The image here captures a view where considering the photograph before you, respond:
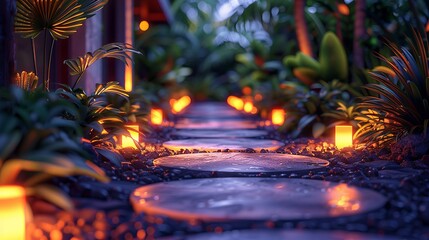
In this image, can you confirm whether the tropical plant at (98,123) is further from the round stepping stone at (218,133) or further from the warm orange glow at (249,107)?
the warm orange glow at (249,107)

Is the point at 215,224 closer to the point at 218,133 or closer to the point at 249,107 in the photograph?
the point at 218,133

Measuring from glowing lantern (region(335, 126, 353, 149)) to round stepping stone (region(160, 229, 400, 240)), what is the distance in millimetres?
2879

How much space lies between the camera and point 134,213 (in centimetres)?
261

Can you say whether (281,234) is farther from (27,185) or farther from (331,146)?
(331,146)

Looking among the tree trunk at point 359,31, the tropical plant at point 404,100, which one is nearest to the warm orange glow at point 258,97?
the tree trunk at point 359,31

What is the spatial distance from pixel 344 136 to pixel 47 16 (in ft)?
8.97

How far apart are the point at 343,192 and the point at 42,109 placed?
1.61 meters

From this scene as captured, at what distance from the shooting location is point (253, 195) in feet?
9.66

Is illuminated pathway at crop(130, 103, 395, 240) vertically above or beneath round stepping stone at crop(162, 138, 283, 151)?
beneath

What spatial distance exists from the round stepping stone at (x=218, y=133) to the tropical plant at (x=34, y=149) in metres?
3.88

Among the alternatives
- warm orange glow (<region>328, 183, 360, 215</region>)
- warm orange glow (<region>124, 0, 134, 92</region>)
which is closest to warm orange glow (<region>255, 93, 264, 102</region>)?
warm orange glow (<region>124, 0, 134, 92</region>)

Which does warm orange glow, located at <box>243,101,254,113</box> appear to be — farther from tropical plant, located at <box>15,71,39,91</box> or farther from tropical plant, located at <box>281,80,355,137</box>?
tropical plant, located at <box>15,71,39,91</box>

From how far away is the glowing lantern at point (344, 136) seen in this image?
5.07 m

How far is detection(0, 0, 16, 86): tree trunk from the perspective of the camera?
3.42 metres
